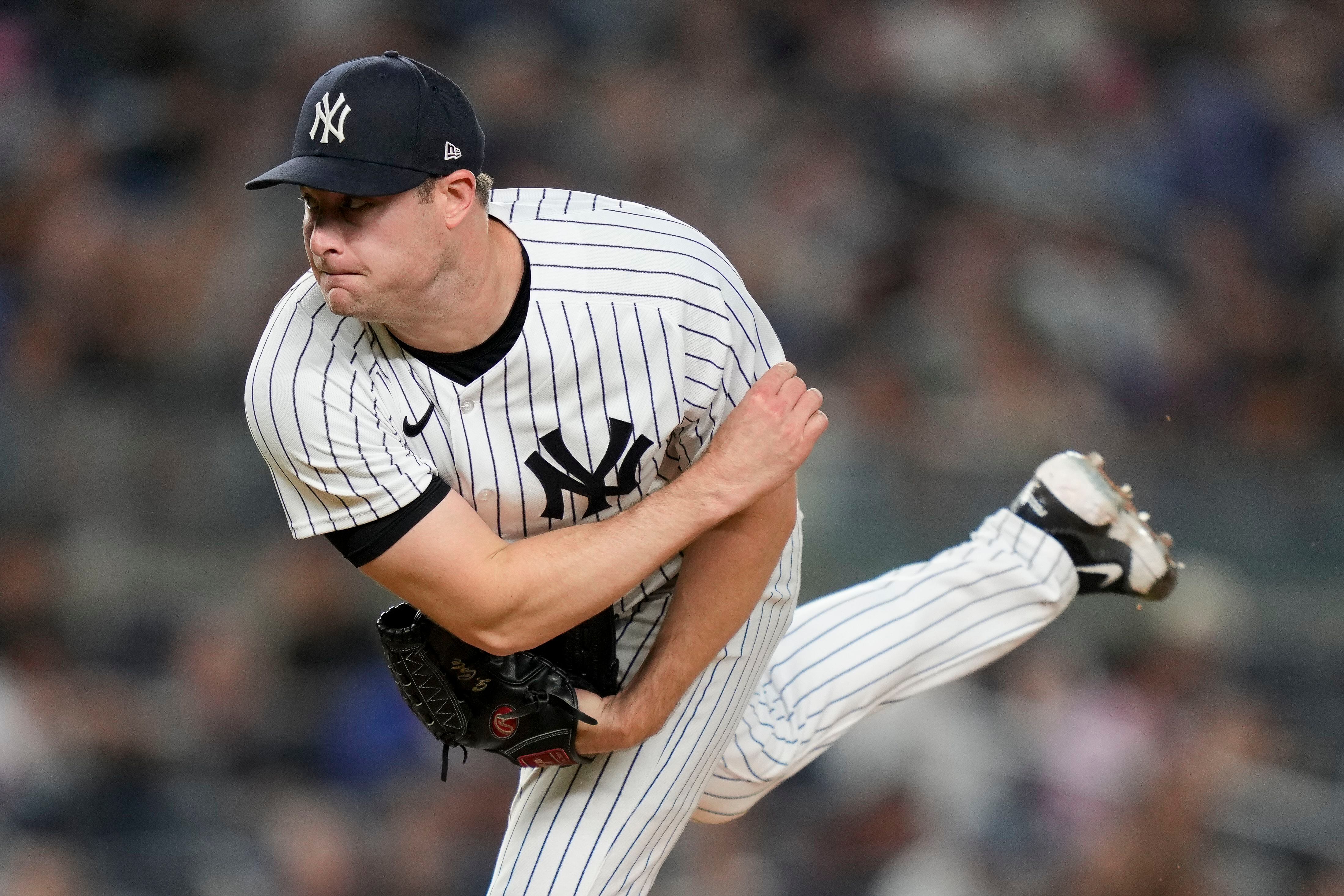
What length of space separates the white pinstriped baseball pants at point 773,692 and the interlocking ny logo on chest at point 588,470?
31 centimetres

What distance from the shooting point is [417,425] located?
7.19ft

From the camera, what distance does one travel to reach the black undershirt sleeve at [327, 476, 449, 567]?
2107 mm

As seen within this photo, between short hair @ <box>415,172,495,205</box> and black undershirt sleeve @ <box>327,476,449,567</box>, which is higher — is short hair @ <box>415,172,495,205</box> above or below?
above

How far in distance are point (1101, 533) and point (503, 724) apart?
1.26 meters

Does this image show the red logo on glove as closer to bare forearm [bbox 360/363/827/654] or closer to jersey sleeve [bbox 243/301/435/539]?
bare forearm [bbox 360/363/827/654]

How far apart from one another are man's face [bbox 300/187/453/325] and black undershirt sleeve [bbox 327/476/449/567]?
26 centimetres

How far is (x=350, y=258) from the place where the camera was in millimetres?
1994

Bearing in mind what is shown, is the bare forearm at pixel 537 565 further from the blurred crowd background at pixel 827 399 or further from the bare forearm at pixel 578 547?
the blurred crowd background at pixel 827 399

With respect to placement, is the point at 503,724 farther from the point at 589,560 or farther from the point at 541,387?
the point at 541,387

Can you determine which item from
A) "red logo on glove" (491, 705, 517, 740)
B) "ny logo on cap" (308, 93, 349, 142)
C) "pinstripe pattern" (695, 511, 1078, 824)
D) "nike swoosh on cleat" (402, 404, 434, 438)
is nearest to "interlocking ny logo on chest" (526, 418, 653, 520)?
"nike swoosh on cleat" (402, 404, 434, 438)

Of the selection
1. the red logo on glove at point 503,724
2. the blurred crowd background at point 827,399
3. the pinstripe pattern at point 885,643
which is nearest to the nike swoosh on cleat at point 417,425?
the red logo on glove at point 503,724

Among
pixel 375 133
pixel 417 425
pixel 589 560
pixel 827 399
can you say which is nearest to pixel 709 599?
pixel 589 560

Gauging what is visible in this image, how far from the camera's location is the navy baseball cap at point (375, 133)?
1.96 m

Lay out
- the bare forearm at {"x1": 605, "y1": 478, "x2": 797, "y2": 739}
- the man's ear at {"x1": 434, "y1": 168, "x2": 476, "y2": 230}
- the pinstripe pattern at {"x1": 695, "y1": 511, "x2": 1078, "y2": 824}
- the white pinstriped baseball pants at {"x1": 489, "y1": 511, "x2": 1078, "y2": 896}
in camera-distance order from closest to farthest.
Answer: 1. the man's ear at {"x1": 434, "y1": 168, "x2": 476, "y2": 230}
2. the bare forearm at {"x1": 605, "y1": 478, "x2": 797, "y2": 739}
3. the white pinstriped baseball pants at {"x1": 489, "y1": 511, "x2": 1078, "y2": 896}
4. the pinstripe pattern at {"x1": 695, "y1": 511, "x2": 1078, "y2": 824}
